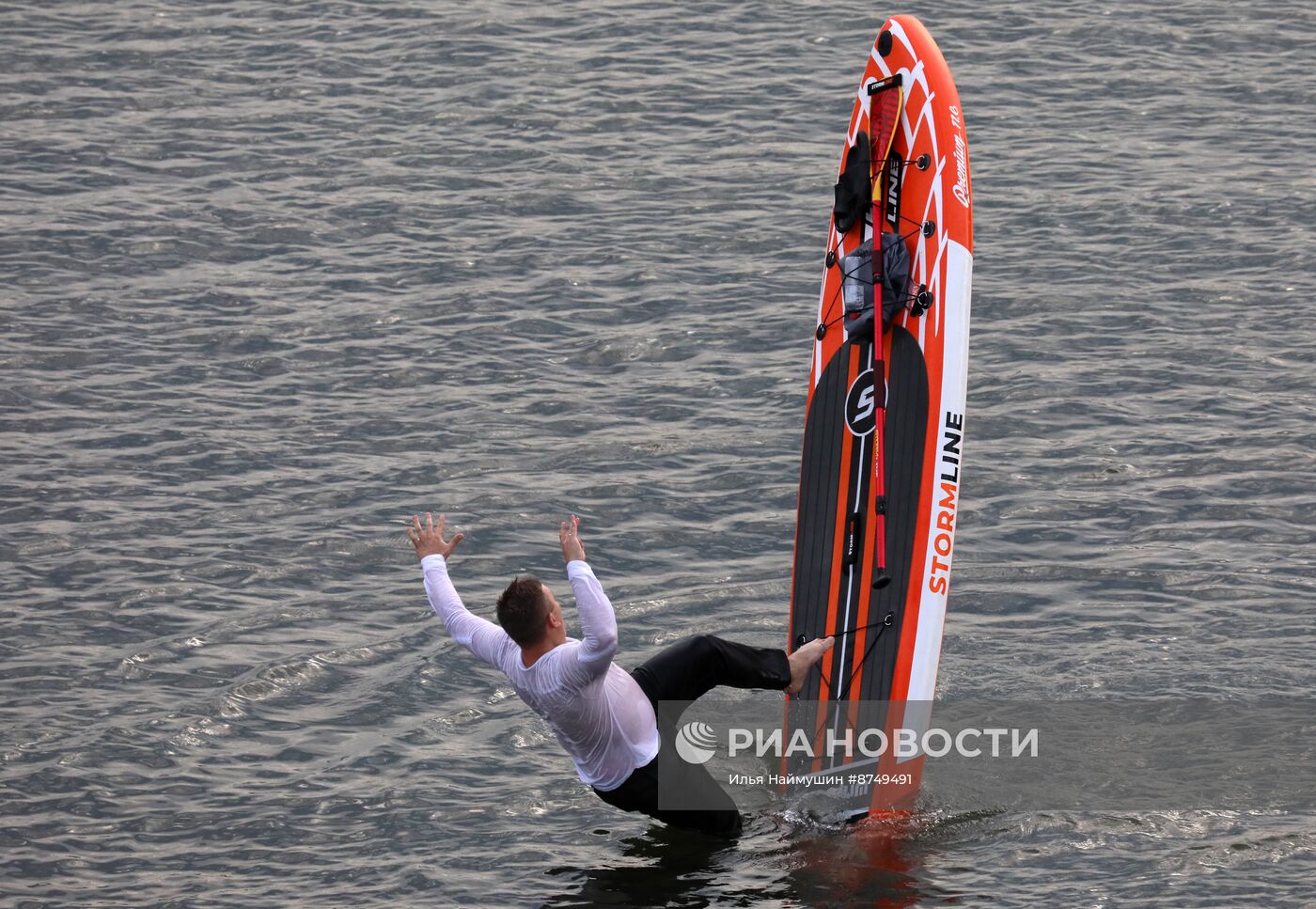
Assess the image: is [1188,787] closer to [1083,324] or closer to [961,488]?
[961,488]

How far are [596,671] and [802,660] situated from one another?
5.40ft

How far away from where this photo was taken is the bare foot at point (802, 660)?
9.52 metres

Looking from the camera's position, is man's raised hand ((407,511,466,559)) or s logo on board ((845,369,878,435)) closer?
man's raised hand ((407,511,466,559))

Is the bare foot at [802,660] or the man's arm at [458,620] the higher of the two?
the man's arm at [458,620]

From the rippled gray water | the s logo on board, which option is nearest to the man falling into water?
the rippled gray water

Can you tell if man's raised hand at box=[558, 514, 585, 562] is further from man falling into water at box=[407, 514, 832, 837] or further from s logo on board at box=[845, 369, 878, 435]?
s logo on board at box=[845, 369, 878, 435]

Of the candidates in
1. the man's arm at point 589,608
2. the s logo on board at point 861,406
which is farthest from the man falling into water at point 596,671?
the s logo on board at point 861,406

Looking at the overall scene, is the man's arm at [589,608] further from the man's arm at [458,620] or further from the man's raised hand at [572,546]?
the man's arm at [458,620]

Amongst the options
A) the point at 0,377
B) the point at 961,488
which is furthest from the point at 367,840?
the point at 0,377

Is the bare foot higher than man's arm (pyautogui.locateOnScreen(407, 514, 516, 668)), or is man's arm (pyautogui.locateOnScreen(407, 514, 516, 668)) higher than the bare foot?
man's arm (pyautogui.locateOnScreen(407, 514, 516, 668))

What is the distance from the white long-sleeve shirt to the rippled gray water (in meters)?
0.85

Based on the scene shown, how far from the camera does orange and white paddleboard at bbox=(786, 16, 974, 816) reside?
33.8ft

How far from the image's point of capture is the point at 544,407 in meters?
14.8

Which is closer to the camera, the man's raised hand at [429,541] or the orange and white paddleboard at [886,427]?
the man's raised hand at [429,541]
